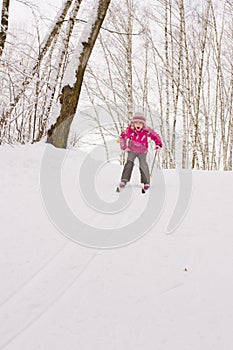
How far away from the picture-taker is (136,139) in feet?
17.6

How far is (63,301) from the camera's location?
5.76 ft

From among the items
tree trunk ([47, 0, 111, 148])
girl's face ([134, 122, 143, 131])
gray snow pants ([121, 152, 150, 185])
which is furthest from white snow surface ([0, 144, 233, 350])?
tree trunk ([47, 0, 111, 148])

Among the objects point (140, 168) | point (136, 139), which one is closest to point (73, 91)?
point (136, 139)

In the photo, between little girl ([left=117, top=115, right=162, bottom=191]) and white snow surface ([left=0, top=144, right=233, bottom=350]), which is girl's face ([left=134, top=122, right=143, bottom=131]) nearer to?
little girl ([left=117, top=115, right=162, bottom=191])

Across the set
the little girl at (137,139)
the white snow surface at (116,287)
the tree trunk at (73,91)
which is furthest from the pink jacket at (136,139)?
the white snow surface at (116,287)

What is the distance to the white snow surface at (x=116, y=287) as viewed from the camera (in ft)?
4.78


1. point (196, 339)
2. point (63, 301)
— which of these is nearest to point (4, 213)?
point (63, 301)

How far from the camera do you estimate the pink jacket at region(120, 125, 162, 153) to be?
212 inches

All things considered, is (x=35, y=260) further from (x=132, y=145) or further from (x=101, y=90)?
(x=101, y=90)

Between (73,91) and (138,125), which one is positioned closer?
(138,125)

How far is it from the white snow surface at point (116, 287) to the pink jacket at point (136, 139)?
2267 mm

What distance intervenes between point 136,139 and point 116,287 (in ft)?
12.4

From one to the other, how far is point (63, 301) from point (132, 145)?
3948mm

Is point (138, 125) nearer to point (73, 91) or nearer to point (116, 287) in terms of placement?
point (73, 91)
